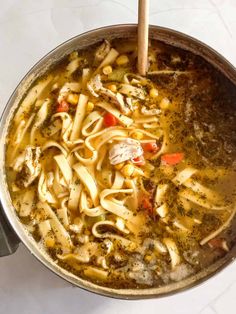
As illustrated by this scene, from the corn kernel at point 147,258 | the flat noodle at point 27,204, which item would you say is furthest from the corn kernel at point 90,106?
the corn kernel at point 147,258

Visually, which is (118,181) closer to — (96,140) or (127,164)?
(127,164)

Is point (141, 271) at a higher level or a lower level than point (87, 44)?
lower

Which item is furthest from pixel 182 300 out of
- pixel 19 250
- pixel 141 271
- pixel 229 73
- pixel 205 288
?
pixel 229 73

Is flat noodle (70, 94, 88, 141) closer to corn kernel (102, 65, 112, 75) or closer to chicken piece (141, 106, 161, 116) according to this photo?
corn kernel (102, 65, 112, 75)

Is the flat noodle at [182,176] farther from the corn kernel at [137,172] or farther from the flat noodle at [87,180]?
the flat noodle at [87,180]

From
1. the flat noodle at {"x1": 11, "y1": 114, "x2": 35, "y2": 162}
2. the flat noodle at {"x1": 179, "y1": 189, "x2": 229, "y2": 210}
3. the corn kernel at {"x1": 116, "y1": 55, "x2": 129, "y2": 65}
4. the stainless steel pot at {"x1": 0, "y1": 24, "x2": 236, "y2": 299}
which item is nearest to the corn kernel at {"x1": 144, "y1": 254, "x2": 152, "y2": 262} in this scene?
the stainless steel pot at {"x1": 0, "y1": 24, "x2": 236, "y2": 299}

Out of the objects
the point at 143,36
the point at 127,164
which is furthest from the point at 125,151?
the point at 143,36

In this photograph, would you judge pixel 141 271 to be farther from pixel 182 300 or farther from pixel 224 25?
pixel 224 25
